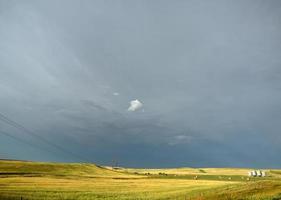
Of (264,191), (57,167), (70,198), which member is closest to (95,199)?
(70,198)

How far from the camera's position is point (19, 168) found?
169m

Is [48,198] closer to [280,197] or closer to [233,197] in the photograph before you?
[233,197]

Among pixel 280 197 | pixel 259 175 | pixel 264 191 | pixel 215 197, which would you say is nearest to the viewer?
pixel 280 197

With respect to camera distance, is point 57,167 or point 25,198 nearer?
point 25,198

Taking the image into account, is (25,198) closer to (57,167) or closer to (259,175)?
(57,167)

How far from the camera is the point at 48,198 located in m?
59.7

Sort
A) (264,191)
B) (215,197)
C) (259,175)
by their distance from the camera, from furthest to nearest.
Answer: (259,175)
(264,191)
(215,197)

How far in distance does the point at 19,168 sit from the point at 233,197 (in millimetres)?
134508

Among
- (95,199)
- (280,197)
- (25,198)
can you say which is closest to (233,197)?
(280,197)

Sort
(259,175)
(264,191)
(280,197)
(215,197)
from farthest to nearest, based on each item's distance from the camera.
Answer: (259,175) < (264,191) < (215,197) < (280,197)

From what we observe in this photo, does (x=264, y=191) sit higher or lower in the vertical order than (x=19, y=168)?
lower

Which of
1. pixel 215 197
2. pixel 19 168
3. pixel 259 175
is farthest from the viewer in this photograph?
pixel 259 175

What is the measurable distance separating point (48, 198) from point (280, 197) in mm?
33717

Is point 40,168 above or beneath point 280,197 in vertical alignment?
above
